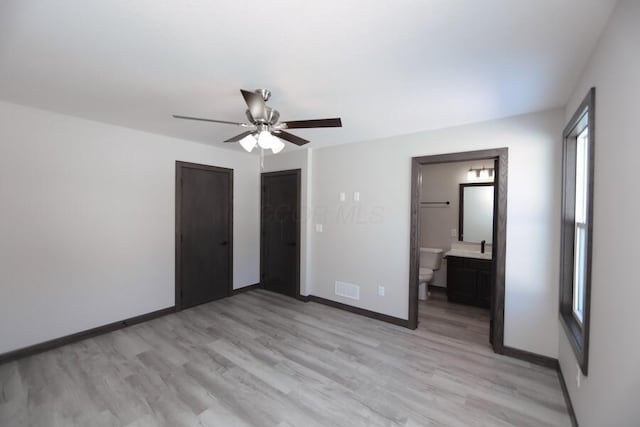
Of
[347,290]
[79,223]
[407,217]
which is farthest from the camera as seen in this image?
[347,290]

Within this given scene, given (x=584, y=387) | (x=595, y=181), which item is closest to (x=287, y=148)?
(x=595, y=181)

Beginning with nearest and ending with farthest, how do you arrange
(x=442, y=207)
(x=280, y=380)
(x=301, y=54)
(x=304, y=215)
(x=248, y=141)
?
1. (x=301, y=54)
2. (x=248, y=141)
3. (x=280, y=380)
4. (x=304, y=215)
5. (x=442, y=207)

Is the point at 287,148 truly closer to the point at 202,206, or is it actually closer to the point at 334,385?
the point at 202,206

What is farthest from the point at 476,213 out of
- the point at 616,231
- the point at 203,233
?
the point at 203,233

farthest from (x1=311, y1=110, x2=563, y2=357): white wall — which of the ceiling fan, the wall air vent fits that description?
the ceiling fan

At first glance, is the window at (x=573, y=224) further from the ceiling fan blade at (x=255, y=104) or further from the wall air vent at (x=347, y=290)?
the ceiling fan blade at (x=255, y=104)

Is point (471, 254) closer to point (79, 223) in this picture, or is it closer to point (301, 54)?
point (301, 54)

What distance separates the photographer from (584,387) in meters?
1.69

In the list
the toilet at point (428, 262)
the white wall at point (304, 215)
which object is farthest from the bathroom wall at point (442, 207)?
the white wall at point (304, 215)

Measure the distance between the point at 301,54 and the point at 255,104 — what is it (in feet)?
1.56

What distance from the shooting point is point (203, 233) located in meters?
4.11

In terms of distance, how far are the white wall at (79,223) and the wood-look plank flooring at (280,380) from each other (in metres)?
0.40

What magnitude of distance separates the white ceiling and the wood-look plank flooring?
241 cm

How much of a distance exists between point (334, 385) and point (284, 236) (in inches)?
105
